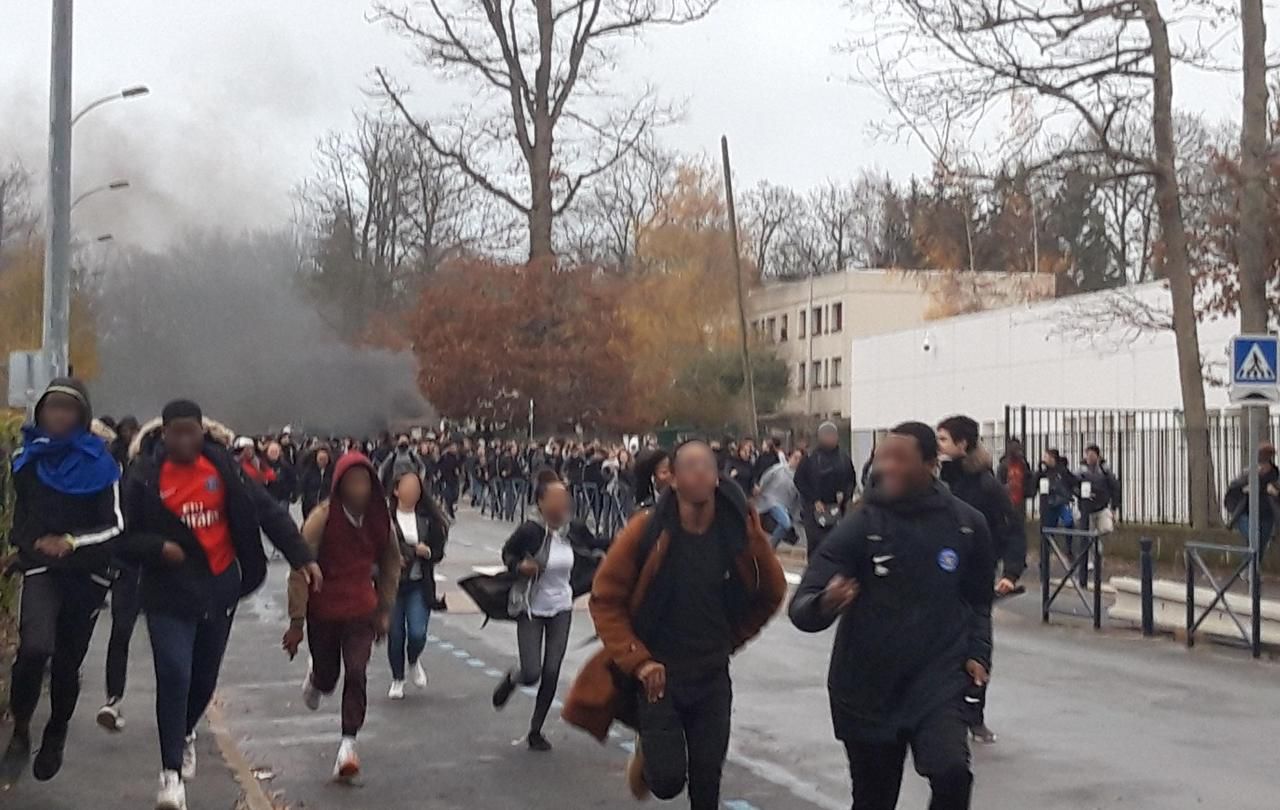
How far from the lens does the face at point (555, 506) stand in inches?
384

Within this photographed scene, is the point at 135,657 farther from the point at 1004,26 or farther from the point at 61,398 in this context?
the point at 1004,26

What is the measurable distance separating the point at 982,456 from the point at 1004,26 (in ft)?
47.5

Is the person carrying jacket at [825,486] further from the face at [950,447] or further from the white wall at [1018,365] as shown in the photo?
the white wall at [1018,365]

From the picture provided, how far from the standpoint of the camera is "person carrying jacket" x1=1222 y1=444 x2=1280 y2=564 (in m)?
20.9

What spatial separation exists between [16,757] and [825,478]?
12.4 meters

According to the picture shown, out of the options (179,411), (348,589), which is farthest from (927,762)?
(348,589)

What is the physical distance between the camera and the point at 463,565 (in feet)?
77.6

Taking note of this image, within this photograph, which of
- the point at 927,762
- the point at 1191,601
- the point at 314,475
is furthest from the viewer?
the point at 314,475

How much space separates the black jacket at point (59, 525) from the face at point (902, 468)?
3.50m

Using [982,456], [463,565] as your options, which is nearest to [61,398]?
[982,456]

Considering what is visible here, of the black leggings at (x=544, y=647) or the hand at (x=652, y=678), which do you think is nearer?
the hand at (x=652, y=678)

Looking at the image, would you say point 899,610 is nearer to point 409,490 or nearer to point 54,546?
point 54,546

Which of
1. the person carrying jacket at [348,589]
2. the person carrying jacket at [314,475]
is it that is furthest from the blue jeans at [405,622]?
the person carrying jacket at [314,475]

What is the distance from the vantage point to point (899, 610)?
5.78 metres
